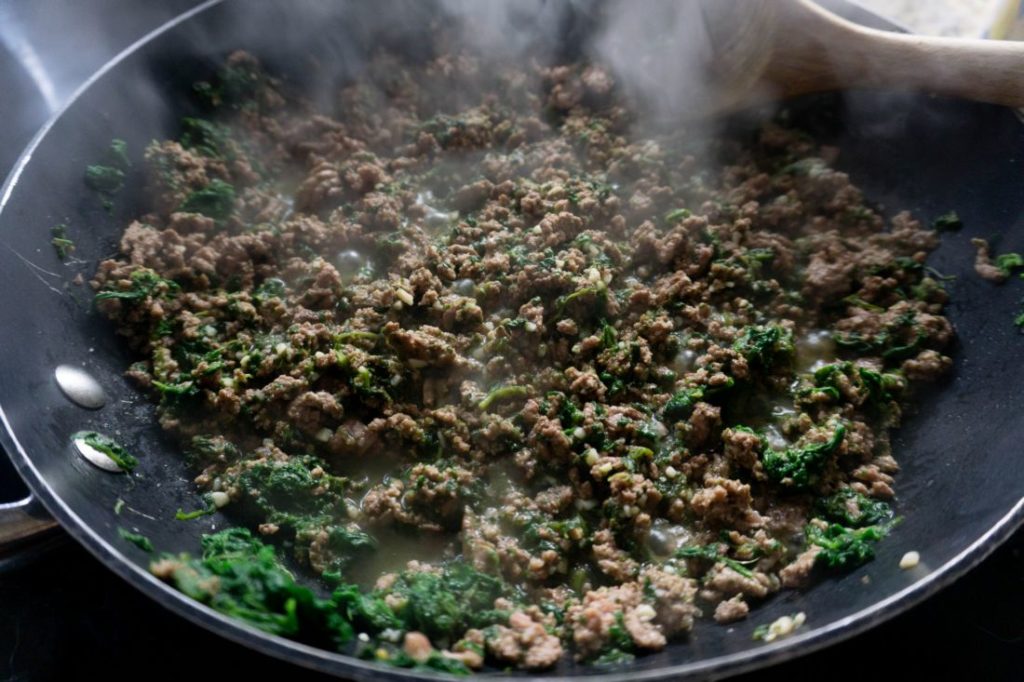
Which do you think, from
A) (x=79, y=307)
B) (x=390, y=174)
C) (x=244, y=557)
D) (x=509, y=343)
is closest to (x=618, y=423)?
(x=509, y=343)

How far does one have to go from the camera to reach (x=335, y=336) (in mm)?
3465

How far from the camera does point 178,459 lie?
3.27m

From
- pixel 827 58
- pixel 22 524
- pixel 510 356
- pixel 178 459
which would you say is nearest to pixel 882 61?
pixel 827 58

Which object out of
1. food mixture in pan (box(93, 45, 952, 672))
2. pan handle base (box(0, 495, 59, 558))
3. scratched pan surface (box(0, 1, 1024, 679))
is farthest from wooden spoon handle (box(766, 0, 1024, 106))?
pan handle base (box(0, 495, 59, 558))

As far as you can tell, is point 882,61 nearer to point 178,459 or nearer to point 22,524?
point 178,459

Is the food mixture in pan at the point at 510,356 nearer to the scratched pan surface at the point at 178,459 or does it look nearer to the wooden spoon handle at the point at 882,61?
the scratched pan surface at the point at 178,459

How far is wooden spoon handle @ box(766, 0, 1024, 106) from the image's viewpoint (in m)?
3.27

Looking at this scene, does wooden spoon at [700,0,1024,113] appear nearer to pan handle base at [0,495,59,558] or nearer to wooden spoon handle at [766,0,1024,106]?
wooden spoon handle at [766,0,1024,106]

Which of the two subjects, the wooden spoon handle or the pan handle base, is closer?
the pan handle base

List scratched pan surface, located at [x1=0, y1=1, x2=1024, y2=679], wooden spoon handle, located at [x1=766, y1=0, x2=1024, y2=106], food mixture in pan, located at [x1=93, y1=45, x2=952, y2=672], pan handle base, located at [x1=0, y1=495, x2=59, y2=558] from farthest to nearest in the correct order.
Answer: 1. wooden spoon handle, located at [x1=766, y1=0, x2=1024, y2=106]
2. food mixture in pan, located at [x1=93, y1=45, x2=952, y2=672]
3. pan handle base, located at [x1=0, y1=495, x2=59, y2=558]
4. scratched pan surface, located at [x1=0, y1=1, x2=1024, y2=679]

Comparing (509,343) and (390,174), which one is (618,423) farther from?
(390,174)

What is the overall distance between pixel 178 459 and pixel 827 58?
355 cm

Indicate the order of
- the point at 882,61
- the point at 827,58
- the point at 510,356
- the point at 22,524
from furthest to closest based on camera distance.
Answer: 1. the point at 827,58
2. the point at 882,61
3. the point at 510,356
4. the point at 22,524

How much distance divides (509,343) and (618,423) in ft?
1.99
